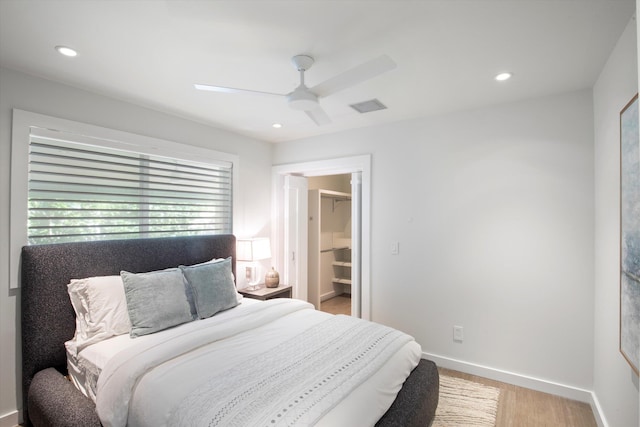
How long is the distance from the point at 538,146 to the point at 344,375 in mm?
2465

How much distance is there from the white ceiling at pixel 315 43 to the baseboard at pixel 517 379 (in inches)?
95.8

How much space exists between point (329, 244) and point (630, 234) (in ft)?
14.1

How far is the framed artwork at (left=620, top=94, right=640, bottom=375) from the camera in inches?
61.2

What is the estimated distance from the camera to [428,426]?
6.40 ft

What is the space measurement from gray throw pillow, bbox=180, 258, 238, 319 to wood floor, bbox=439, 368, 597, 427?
2.29 m

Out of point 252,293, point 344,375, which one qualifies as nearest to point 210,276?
point 252,293

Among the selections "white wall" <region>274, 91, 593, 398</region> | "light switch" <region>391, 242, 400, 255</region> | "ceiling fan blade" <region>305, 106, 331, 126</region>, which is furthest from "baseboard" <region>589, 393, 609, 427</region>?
"ceiling fan blade" <region>305, 106, 331, 126</region>

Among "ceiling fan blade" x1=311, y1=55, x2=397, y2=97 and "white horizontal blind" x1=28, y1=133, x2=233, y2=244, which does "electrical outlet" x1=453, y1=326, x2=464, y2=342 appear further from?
"white horizontal blind" x1=28, y1=133, x2=233, y2=244

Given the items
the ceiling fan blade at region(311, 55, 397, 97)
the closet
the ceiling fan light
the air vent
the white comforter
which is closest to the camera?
the white comforter

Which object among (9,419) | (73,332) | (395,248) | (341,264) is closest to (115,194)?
(73,332)

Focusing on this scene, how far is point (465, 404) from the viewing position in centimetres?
245

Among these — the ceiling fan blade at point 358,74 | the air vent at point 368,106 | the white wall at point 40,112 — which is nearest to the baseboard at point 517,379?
the air vent at point 368,106

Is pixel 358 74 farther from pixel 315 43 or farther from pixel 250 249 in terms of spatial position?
pixel 250 249

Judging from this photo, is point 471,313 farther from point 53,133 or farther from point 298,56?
point 53,133
